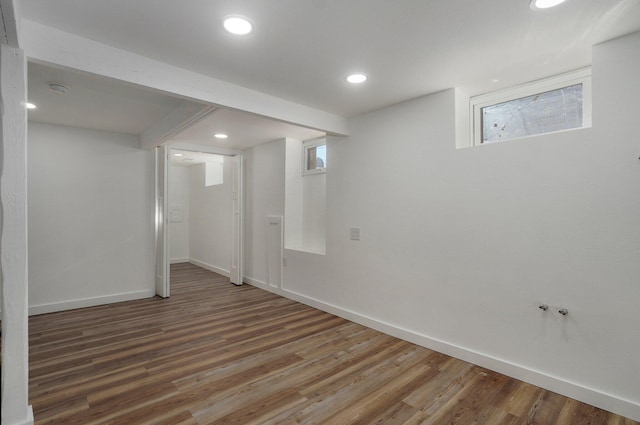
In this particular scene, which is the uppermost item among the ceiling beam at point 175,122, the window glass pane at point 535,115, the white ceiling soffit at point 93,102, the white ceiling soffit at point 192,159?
the white ceiling soffit at point 192,159

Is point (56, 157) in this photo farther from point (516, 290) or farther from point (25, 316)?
point (516, 290)

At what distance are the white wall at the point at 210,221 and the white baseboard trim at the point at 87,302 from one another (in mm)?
1748

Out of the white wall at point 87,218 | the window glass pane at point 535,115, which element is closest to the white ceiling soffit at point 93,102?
the white wall at point 87,218

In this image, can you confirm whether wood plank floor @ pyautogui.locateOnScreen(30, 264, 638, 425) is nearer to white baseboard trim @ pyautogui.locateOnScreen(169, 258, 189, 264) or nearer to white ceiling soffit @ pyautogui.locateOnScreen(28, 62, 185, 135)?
white ceiling soffit @ pyautogui.locateOnScreen(28, 62, 185, 135)

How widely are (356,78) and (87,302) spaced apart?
4.54m

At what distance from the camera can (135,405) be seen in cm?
214

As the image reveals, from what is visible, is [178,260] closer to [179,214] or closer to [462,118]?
[179,214]

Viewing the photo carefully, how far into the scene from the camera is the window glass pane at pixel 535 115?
2527 mm

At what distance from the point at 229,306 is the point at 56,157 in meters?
3.00

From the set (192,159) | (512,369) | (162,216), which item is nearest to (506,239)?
(512,369)

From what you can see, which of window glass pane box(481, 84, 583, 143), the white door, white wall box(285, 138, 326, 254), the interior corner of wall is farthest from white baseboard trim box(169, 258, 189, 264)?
window glass pane box(481, 84, 583, 143)

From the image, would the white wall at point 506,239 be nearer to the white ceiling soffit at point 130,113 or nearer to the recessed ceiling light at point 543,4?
the recessed ceiling light at point 543,4

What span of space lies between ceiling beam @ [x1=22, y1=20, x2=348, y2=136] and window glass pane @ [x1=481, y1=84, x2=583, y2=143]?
185 cm

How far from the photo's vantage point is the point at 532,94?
2.73 m
